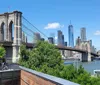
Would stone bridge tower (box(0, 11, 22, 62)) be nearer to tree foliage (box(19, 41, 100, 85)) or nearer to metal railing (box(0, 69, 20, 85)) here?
tree foliage (box(19, 41, 100, 85))

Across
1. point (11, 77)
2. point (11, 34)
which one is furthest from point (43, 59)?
point (11, 34)

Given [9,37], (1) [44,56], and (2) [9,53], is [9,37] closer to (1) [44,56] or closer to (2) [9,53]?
(2) [9,53]

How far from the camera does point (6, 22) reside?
68.0m

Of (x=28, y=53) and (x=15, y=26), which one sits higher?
(x=15, y=26)

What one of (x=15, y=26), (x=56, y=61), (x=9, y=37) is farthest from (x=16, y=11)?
(x=56, y=61)

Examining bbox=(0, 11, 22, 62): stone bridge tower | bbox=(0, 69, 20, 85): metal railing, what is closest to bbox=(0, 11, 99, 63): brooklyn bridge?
bbox=(0, 11, 22, 62): stone bridge tower

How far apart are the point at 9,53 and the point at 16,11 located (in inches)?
427

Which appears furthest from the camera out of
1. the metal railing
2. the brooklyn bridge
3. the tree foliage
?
the brooklyn bridge

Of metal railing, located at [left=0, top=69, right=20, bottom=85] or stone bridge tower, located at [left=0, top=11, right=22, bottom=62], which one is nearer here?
metal railing, located at [left=0, top=69, right=20, bottom=85]

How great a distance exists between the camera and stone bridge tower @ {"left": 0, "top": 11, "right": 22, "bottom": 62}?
57.5 meters

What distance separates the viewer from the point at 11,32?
67.2 m

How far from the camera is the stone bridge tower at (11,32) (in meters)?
57.5

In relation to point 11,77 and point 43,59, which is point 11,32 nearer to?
point 43,59

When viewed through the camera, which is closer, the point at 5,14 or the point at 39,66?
the point at 39,66
